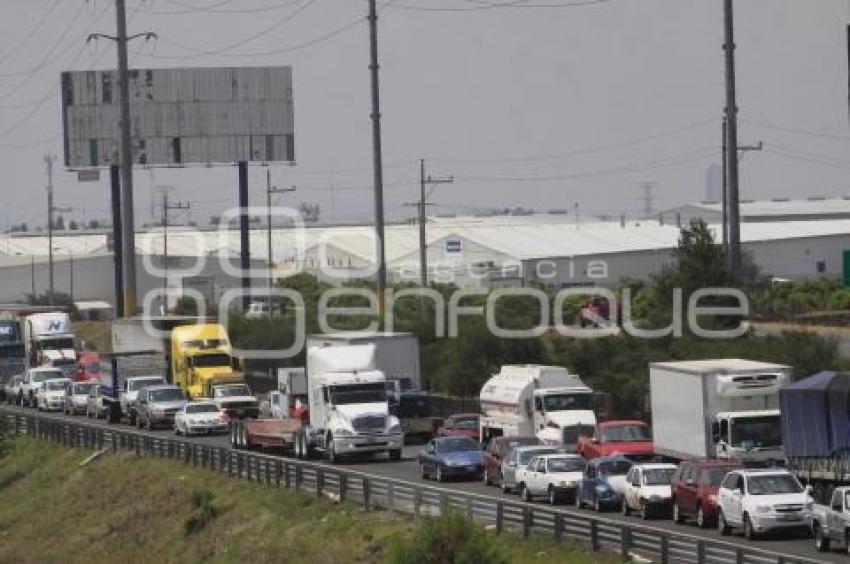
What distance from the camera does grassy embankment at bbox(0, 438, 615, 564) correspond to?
40531mm

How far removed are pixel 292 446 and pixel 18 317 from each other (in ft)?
139

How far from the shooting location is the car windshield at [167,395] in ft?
231

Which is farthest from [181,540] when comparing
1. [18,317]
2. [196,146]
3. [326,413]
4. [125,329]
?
[196,146]

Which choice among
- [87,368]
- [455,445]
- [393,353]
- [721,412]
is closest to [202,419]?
[393,353]

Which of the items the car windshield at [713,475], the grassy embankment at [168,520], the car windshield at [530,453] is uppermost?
the car windshield at [713,475]

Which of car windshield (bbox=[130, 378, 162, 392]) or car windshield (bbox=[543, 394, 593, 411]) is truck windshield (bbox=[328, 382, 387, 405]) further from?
car windshield (bbox=[130, 378, 162, 392])

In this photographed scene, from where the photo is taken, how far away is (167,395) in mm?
70688

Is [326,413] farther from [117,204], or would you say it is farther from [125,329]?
[117,204]

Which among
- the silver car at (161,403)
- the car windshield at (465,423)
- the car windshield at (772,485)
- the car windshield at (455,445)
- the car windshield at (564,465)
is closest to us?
the car windshield at (772,485)

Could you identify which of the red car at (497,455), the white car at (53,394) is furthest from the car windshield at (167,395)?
the red car at (497,455)

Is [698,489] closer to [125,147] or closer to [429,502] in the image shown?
[429,502]

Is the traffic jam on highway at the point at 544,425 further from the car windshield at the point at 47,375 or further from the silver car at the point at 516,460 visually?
the car windshield at the point at 47,375

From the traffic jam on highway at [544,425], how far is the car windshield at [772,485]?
34 mm

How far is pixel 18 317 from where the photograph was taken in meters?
97.2
